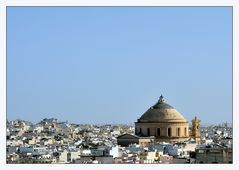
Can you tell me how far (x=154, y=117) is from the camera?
51.7 feet

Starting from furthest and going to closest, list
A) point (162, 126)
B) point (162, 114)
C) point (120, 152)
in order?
point (162, 114), point (162, 126), point (120, 152)

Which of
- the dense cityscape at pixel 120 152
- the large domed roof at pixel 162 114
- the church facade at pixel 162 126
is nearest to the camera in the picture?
the dense cityscape at pixel 120 152

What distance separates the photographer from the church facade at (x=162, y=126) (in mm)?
15578

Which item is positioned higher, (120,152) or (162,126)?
(162,126)

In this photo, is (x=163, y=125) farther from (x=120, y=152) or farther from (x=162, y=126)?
(x=120, y=152)

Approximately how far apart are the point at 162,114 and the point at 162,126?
320 mm

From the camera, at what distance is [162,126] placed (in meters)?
15.6

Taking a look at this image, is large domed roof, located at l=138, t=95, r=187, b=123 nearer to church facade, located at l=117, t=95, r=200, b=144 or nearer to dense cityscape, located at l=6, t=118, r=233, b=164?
church facade, located at l=117, t=95, r=200, b=144

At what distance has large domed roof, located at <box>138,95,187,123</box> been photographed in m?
15.7

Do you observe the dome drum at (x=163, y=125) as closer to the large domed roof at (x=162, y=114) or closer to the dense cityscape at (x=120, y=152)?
the large domed roof at (x=162, y=114)

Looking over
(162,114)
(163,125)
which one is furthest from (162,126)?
(162,114)

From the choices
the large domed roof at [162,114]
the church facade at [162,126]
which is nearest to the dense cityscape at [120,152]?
the church facade at [162,126]

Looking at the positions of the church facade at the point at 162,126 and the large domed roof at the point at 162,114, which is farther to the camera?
the large domed roof at the point at 162,114
